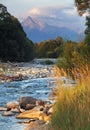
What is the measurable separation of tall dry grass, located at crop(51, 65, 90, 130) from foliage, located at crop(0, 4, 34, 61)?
6169 centimetres

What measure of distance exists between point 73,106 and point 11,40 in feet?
211

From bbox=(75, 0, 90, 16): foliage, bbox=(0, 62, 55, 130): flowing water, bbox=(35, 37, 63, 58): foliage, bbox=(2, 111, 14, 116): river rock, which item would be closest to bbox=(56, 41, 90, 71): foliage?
bbox=(0, 62, 55, 130): flowing water

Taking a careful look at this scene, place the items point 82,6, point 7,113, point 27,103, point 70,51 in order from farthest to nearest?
point 82,6, point 70,51, point 27,103, point 7,113

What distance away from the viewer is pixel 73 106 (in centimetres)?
842

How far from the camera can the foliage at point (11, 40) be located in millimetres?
71669

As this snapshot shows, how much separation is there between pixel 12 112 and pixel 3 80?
17.6 metres

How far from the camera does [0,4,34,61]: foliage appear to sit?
7167 centimetres

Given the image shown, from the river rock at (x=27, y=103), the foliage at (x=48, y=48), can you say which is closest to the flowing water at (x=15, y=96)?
the river rock at (x=27, y=103)

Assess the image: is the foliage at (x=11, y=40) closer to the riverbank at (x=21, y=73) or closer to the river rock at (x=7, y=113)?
the riverbank at (x=21, y=73)

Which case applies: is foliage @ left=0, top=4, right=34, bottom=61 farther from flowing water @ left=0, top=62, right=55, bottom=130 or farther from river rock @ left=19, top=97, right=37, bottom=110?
river rock @ left=19, top=97, right=37, bottom=110

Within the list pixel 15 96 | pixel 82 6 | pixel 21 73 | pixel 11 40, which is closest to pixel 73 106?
pixel 15 96

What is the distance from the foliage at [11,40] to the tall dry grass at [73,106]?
61.7m

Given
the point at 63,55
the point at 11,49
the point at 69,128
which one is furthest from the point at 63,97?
the point at 11,49

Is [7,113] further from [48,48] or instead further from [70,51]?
[48,48]
